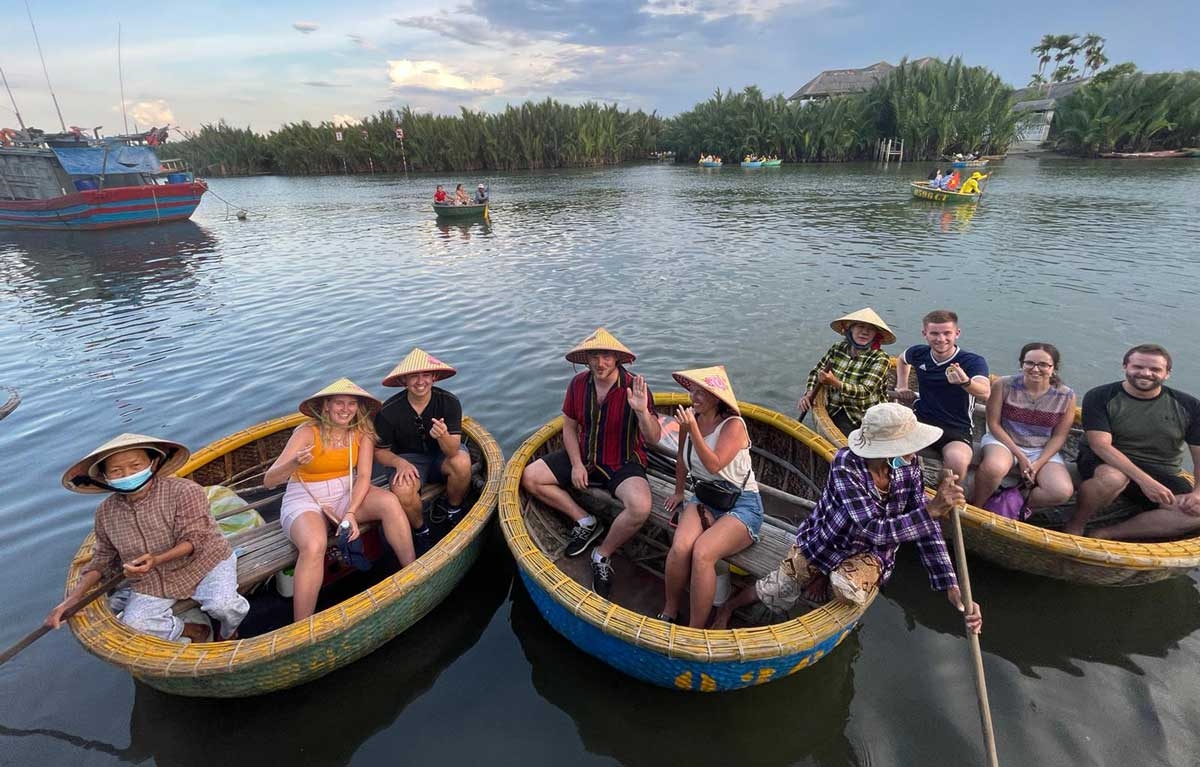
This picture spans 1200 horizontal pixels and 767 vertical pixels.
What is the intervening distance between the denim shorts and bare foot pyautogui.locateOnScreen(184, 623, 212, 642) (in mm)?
3255

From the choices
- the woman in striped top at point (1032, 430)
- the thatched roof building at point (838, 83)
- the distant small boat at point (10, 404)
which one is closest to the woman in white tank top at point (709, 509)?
the woman in striped top at point (1032, 430)

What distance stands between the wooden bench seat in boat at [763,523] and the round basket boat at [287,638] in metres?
0.89

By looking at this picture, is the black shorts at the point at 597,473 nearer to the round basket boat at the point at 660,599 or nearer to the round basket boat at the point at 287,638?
the round basket boat at the point at 660,599

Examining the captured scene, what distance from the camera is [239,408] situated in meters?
7.21

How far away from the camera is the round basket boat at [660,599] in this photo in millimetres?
2801

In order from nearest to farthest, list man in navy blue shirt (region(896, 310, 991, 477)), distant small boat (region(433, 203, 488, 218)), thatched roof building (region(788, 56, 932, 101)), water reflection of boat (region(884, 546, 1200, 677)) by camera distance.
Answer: water reflection of boat (region(884, 546, 1200, 677)) < man in navy blue shirt (region(896, 310, 991, 477)) < distant small boat (region(433, 203, 488, 218)) < thatched roof building (region(788, 56, 932, 101))

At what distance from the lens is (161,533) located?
3.06 meters

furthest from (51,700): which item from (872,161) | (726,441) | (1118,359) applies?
(872,161)

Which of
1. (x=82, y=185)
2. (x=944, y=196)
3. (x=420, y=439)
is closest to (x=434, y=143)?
(x=82, y=185)

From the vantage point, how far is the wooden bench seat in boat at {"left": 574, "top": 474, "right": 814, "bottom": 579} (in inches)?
140

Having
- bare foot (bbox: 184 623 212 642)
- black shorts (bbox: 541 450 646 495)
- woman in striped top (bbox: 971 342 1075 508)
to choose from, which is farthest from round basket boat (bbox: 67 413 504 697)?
woman in striped top (bbox: 971 342 1075 508)

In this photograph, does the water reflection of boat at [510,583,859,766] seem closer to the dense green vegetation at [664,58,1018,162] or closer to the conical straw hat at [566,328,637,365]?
the conical straw hat at [566,328,637,365]

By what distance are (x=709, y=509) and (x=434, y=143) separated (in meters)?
55.7

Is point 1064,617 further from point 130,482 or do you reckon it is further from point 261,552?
point 130,482
